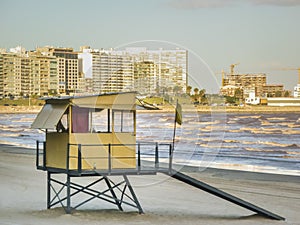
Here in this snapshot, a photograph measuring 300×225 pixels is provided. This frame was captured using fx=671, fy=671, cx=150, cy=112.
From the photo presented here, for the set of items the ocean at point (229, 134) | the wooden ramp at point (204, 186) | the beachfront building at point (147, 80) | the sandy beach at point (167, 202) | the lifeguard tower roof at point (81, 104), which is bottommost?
the ocean at point (229, 134)

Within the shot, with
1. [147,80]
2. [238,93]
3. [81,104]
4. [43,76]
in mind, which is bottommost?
[81,104]

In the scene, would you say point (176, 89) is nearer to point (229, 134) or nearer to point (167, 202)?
point (167, 202)

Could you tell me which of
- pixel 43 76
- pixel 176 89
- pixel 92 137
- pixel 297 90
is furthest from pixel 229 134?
pixel 92 137

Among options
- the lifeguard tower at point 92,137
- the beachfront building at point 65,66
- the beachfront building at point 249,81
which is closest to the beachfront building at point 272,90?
the beachfront building at point 249,81

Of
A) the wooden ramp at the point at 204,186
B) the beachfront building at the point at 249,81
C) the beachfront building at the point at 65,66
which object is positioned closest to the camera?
the wooden ramp at the point at 204,186

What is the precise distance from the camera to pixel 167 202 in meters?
21.0

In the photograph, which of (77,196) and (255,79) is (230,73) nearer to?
(255,79)

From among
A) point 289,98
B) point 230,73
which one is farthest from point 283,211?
point 289,98

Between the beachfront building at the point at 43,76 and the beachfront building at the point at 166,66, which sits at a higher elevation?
the beachfront building at the point at 43,76

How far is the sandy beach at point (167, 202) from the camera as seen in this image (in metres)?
16.8

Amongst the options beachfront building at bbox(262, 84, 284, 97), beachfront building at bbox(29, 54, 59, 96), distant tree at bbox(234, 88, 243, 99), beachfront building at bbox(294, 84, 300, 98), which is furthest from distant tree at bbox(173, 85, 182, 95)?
beachfront building at bbox(29, 54, 59, 96)

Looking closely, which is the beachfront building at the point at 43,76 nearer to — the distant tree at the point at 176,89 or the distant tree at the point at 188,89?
the distant tree at the point at 188,89

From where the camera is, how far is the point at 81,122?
16.1 meters

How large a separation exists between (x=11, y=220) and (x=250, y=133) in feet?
247
